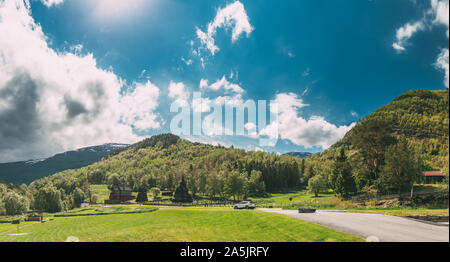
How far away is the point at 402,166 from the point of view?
2383cm

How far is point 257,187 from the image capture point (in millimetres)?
91000

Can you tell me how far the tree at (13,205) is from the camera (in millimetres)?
41406

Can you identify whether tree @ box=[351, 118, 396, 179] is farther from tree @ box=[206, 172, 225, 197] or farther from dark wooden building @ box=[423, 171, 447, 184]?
tree @ box=[206, 172, 225, 197]

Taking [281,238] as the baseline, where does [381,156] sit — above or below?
above

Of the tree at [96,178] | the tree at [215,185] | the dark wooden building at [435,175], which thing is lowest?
the tree at [96,178]

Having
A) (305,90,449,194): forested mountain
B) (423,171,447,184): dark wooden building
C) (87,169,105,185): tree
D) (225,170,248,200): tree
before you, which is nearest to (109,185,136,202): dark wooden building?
(225,170,248,200): tree

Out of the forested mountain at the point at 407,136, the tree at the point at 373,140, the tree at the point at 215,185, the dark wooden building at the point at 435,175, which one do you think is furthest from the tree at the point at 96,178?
the dark wooden building at the point at 435,175

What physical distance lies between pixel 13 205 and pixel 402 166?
6498 centimetres

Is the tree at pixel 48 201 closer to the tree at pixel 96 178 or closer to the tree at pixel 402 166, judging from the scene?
the tree at pixel 402 166

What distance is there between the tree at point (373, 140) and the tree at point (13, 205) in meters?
64.2

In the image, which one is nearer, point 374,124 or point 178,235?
point 178,235

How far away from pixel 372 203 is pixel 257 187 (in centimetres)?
6415
